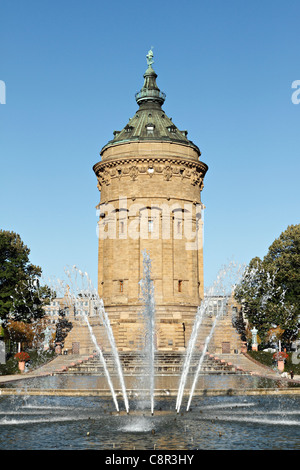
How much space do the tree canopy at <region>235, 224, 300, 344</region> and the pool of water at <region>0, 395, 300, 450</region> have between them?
3054 cm

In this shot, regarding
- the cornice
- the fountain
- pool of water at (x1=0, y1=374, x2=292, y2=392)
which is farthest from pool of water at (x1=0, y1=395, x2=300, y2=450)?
the cornice

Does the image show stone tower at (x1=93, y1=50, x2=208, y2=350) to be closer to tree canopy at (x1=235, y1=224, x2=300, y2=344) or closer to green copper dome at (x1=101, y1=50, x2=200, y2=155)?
green copper dome at (x1=101, y1=50, x2=200, y2=155)

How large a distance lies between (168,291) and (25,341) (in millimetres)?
21472

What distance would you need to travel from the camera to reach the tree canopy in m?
51.5

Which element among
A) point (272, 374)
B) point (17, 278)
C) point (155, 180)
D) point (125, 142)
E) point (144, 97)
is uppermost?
point (144, 97)

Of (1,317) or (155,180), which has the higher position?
(155,180)

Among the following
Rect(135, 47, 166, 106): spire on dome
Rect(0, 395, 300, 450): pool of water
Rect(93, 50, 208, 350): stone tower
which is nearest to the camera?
Rect(0, 395, 300, 450): pool of water

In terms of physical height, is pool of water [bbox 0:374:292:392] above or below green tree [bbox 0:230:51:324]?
below

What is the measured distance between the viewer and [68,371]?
3603 cm

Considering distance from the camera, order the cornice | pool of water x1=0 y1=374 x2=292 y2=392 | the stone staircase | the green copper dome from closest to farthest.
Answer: pool of water x1=0 y1=374 x2=292 y2=392 < the stone staircase < the cornice < the green copper dome

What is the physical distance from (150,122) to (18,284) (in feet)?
67.0
